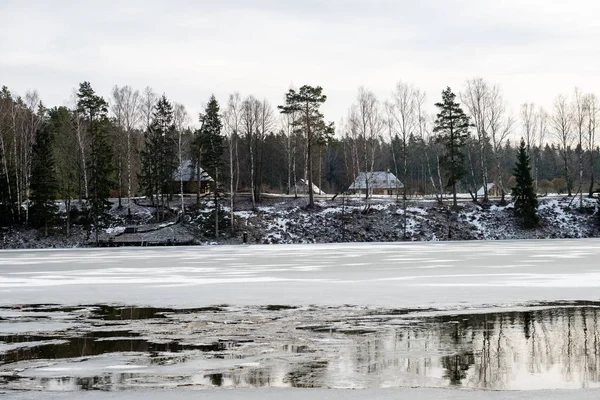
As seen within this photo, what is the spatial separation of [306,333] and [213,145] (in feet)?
190

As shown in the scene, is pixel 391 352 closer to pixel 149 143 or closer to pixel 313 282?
pixel 313 282

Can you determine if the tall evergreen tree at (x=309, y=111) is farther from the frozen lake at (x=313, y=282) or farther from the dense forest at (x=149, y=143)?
the frozen lake at (x=313, y=282)

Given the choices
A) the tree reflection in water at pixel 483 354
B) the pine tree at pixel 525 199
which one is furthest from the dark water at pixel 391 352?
the pine tree at pixel 525 199

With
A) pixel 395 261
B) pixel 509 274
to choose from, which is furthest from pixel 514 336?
pixel 395 261

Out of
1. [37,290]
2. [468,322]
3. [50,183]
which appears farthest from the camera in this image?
[50,183]

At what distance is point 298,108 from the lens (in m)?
79.2

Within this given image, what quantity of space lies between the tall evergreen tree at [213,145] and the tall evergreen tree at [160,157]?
3.48 m

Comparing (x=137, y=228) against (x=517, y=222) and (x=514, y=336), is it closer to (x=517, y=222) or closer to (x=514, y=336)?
(x=517, y=222)

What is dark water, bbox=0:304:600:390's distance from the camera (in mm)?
10258

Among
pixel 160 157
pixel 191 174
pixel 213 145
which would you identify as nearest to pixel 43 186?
pixel 160 157

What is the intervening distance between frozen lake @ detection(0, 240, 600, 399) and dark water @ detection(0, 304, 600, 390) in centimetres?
3

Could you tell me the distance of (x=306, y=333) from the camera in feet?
47.5

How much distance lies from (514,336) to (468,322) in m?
1.87

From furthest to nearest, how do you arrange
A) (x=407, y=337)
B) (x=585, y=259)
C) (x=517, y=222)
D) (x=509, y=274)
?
(x=517, y=222)
(x=585, y=259)
(x=509, y=274)
(x=407, y=337)
